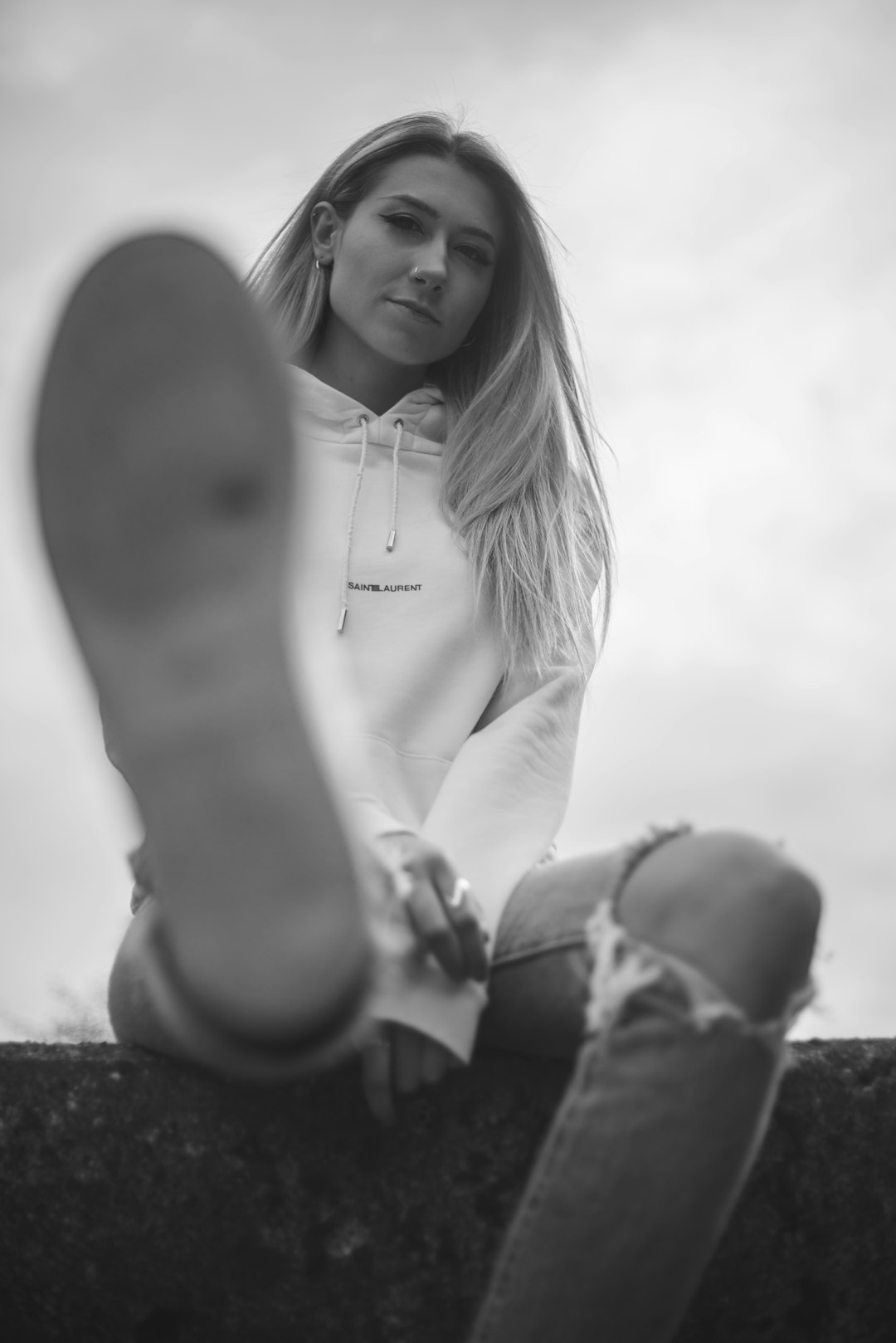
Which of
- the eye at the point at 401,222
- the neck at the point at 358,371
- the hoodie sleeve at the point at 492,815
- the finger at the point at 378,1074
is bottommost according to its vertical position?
the finger at the point at 378,1074

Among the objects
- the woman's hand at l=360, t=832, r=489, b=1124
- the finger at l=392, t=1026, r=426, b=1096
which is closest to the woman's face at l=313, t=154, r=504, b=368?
the woman's hand at l=360, t=832, r=489, b=1124

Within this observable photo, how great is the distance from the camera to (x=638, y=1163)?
2.97ft

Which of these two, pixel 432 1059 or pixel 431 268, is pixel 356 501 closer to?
pixel 431 268

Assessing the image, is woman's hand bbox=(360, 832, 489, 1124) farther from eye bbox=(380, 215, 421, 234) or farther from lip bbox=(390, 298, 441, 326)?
eye bbox=(380, 215, 421, 234)

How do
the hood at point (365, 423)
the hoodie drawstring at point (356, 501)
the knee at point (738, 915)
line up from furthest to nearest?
the hood at point (365, 423) < the hoodie drawstring at point (356, 501) < the knee at point (738, 915)

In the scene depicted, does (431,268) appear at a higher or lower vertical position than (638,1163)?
higher

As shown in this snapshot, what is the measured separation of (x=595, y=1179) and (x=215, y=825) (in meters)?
0.36

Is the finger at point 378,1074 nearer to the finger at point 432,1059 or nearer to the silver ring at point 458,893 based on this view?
the finger at point 432,1059

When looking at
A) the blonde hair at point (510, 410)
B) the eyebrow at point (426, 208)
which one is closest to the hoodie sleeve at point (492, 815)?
the blonde hair at point (510, 410)

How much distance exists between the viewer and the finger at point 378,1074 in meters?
1.17

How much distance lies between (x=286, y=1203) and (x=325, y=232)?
4.91 ft

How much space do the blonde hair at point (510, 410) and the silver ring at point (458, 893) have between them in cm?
58

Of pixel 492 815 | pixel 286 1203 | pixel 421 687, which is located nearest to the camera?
pixel 286 1203

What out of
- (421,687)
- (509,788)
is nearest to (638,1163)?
(509,788)
